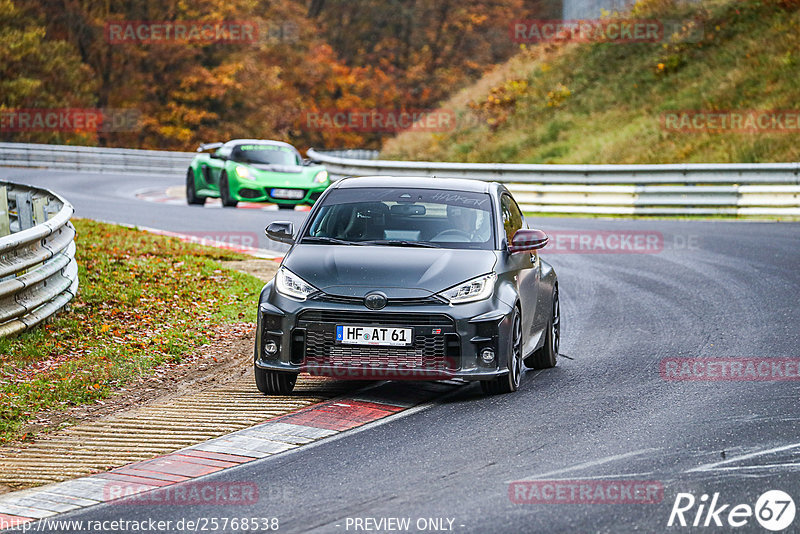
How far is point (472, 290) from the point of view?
8.58 metres

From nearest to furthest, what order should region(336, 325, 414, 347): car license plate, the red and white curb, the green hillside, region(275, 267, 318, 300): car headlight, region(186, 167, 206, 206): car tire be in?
the red and white curb < region(336, 325, 414, 347): car license plate < region(275, 267, 318, 300): car headlight < region(186, 167, 206, 206): car tire < the green hillside

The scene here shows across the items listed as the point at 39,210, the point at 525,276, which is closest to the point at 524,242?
the point at 525,276

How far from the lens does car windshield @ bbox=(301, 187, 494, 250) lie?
30.5ft

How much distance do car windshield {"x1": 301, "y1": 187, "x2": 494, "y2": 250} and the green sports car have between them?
15.3m

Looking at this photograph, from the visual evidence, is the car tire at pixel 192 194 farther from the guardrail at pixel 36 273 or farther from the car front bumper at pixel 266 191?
the guardrail at pixel 36 273

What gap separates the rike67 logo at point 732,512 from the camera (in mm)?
5695

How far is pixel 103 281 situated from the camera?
44.8 ft

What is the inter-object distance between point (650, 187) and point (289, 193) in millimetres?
7260

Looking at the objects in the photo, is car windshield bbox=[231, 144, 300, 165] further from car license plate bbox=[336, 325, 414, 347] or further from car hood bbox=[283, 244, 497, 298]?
car license plate bbox=[336, 325, 414, 347]

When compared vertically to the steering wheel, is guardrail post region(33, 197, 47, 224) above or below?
below

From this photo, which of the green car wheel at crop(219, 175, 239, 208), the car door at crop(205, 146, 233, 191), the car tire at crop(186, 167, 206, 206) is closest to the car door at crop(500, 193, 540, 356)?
the green car wheel at crop(219, 175, 239, 208)

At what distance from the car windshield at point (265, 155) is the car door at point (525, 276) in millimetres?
16284

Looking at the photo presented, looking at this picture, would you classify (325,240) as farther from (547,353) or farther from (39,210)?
(39,210)

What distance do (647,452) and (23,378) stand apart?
16.2 ft
